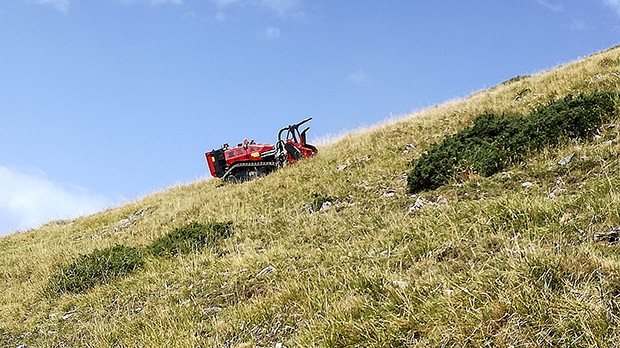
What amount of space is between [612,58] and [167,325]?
18962 millimetres

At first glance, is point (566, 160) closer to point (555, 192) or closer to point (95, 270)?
point (555, 192)

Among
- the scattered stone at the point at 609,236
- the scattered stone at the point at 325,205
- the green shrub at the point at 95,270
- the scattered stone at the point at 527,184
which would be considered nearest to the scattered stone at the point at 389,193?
the scattered stone at the point at 325,205

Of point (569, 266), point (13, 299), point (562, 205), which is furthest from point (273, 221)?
point (569, 266)

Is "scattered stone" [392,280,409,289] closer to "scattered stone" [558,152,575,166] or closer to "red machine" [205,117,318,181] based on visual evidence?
"scattered stone" [558,152,575,166]

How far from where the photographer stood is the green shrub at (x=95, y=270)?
9.68 meters

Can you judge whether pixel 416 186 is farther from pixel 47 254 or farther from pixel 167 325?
pixel 47 254

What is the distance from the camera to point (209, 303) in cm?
680

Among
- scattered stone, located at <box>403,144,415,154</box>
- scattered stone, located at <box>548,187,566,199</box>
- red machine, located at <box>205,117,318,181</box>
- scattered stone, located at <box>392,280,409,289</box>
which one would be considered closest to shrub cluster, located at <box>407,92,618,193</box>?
scattered stone, located at <box>548,187,566,199</box>

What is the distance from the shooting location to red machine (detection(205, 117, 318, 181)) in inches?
809

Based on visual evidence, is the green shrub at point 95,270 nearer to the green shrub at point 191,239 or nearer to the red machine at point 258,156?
the green shrub at point 191,239

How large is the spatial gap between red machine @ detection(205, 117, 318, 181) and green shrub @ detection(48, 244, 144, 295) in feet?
32.1

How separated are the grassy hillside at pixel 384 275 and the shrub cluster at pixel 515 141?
348mm

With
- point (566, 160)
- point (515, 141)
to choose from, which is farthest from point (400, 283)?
point (515, 141)

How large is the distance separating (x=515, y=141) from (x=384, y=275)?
6.18 meters
